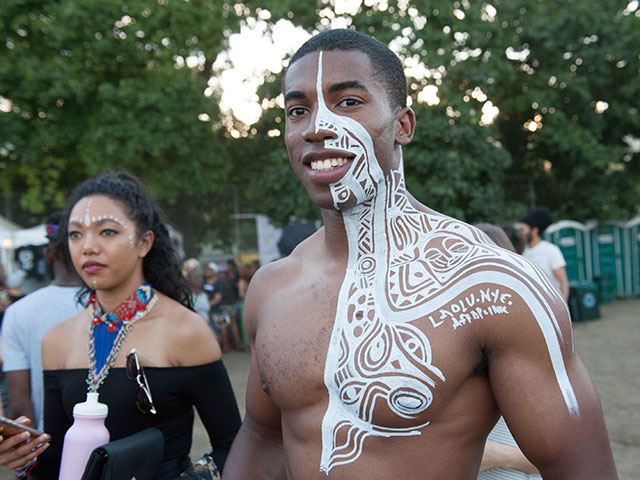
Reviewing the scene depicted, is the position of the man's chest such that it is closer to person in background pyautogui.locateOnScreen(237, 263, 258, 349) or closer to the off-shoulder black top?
the off-shoulder black top

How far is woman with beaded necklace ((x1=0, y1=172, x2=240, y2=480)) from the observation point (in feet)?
6.89

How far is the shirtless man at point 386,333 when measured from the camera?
1.21 metres

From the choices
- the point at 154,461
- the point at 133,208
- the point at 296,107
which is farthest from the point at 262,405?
the point at 133,208

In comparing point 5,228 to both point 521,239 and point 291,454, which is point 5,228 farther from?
point 291,454

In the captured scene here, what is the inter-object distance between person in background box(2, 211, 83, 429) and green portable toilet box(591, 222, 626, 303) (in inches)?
493

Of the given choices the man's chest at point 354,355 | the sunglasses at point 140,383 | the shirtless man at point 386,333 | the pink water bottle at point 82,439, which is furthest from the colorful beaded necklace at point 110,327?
the man's chest at point 354,355

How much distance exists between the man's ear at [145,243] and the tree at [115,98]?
9.19 metres

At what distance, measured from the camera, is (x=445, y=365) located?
4.16 feet

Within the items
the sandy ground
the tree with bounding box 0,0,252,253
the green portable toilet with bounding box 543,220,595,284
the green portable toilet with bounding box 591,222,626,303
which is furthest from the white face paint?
the green portable toilet with bounding box 591,222,626,303

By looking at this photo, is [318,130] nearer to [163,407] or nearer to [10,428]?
[163,407]

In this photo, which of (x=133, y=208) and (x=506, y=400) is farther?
(x=133, y=208)

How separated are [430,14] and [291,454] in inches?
411

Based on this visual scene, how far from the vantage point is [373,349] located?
4.47 ft

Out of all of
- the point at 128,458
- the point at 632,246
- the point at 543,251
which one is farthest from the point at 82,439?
the point at 632,246
